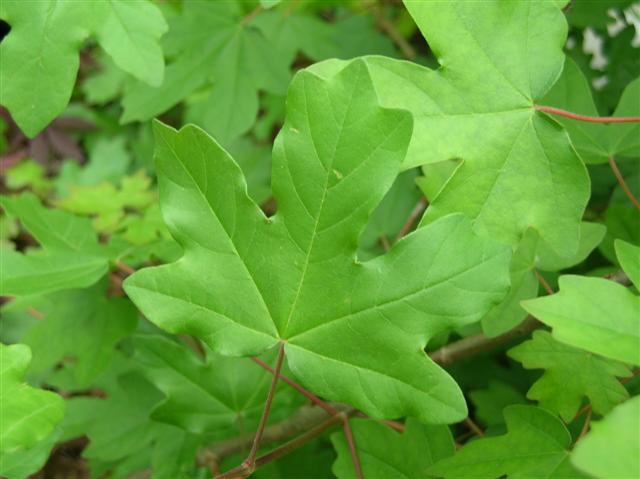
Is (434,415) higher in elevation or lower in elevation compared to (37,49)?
lower

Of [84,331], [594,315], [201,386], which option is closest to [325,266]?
[594,315]

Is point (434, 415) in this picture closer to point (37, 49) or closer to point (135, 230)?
point (37, 49)

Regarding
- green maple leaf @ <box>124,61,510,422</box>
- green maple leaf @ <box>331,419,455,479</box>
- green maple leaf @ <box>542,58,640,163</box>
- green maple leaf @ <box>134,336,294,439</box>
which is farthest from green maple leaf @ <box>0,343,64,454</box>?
green maple leaf @ <box>542,58,640,163</box>

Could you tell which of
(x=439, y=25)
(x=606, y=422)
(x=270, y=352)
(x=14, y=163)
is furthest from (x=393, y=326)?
(x=14, y=163)

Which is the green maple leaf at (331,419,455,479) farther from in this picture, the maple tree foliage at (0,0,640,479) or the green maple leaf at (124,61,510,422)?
the green maple leaf at (124,61,510,422)

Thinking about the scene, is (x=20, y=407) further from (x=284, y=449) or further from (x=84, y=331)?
(x=84, y=331)

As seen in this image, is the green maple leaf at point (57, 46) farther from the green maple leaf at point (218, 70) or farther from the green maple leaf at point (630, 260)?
the green maple leaf at point (630, 260)
